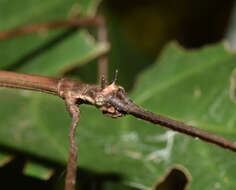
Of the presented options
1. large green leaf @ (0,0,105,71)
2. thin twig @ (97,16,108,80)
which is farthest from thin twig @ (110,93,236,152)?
thin twig @ (97,16,108,80)

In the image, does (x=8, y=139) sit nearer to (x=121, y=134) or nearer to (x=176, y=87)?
(x=121, y=134)

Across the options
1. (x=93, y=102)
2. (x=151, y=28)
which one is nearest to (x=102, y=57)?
(x=151, y=28)

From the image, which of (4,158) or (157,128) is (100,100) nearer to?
(157,128)

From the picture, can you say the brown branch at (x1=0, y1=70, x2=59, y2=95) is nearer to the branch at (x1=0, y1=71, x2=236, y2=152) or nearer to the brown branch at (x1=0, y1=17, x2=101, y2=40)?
the branch at (x1=0, y1=71, x2=236, y2=152)

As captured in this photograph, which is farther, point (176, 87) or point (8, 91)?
point (8, 91)

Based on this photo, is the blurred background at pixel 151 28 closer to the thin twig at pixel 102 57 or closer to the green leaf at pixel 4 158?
the thin twig at pixel 102 57

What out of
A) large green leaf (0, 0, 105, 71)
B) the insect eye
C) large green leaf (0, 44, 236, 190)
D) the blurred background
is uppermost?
the blurred background

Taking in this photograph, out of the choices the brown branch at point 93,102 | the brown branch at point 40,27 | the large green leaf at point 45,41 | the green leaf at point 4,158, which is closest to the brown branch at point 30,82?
the brown branch at point 93,102

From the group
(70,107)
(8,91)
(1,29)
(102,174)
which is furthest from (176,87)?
(1,29)
